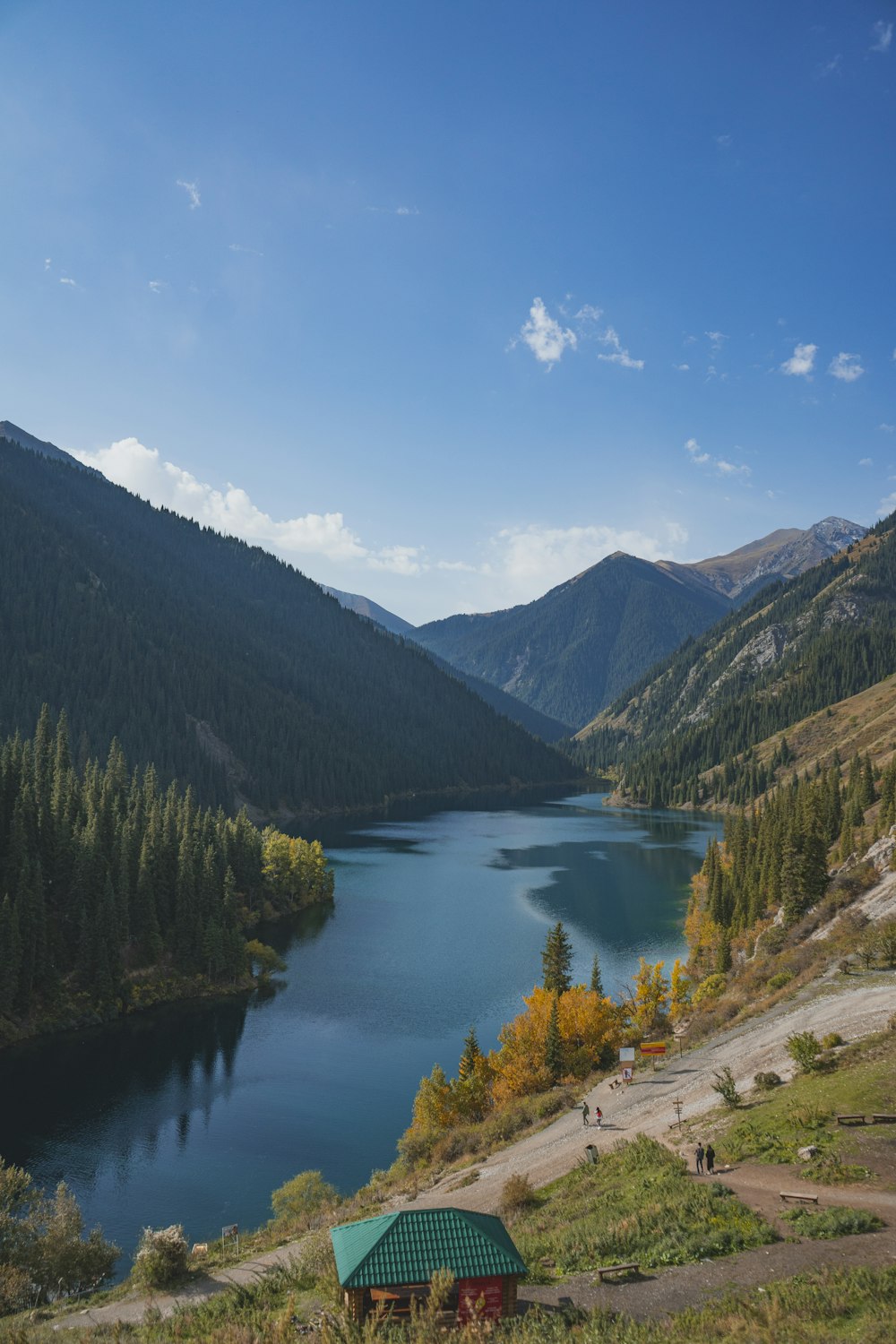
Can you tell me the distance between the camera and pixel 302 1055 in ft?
198

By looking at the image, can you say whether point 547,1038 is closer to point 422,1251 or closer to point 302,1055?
point 302,1055

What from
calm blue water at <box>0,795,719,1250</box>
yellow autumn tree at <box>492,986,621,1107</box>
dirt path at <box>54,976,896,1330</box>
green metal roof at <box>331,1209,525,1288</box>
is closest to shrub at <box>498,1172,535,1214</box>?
dirt path at <box>54,976,896,1330</box>

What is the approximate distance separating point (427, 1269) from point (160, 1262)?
1681 centimetres

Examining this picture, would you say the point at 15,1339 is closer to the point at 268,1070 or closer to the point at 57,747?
the point at 268,1070

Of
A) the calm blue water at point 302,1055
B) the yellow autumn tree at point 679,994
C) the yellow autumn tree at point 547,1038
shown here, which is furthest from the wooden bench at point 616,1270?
the yellow autumn tree at point 679,994

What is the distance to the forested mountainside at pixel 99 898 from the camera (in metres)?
67.1

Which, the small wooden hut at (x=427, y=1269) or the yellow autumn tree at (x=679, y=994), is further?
the yellow autumn tree at (x=679, y=994)

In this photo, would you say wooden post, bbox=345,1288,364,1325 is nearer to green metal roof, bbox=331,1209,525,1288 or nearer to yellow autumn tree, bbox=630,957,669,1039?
green metal roof, bbox=331,1209,525,1288

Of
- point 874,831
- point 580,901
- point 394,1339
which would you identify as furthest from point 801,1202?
point 580,901

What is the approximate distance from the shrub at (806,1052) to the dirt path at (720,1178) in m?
1.28

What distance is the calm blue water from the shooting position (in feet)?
145

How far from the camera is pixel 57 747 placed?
3989 inches

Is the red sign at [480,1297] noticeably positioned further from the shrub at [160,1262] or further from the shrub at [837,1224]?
the shrub at [160,1262]

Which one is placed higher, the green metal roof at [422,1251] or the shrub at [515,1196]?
the green metal roof at [422,1251]
